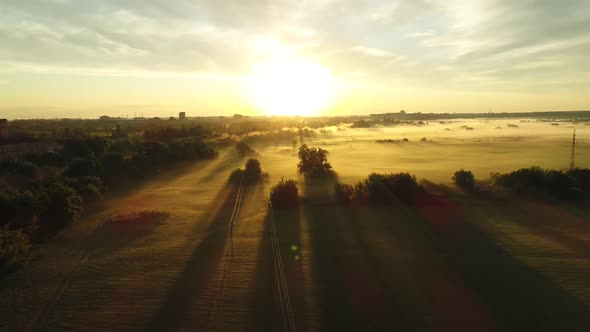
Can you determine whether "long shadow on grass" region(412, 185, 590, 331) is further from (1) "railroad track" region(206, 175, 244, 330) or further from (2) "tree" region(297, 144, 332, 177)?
(2) "tree" region(297, 144, 332, 177)

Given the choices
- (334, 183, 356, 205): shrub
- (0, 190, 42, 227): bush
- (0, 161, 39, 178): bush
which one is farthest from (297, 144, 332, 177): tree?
(0, 161, 39, 178): bush

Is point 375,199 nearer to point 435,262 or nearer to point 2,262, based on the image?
point 435,262

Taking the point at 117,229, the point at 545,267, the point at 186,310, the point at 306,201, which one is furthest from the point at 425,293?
the point at 117,229

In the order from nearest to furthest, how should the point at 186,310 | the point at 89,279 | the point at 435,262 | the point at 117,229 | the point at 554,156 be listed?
the point at 186,310 → the point at 89,279 → the point at 435,262 → the point at 117,229 → the point at 554,156

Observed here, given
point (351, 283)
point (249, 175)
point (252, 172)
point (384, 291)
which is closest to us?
point (384, 291)

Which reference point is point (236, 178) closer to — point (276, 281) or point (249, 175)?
point (249, 175)

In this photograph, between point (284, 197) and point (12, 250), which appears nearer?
point (12, 250)

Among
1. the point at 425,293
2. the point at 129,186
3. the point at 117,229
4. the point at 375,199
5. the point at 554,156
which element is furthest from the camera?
the point at 554,156

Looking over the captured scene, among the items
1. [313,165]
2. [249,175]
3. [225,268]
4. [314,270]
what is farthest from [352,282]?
[313,165]

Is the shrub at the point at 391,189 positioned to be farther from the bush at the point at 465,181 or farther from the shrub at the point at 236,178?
the shrub at the point at 236,178
